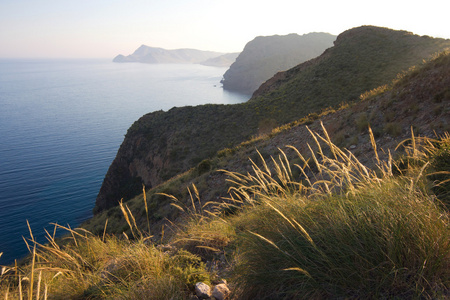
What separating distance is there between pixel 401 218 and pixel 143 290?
265 centimetres

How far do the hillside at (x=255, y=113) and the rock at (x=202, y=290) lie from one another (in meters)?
25.6

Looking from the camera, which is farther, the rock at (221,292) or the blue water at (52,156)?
the blue water at (52,156)

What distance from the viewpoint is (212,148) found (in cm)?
3002

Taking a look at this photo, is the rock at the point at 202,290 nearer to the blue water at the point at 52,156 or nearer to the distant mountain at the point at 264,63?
the blue water at the point at 52,156

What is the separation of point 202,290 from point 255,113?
3079cm

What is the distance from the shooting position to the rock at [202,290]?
2.89 m

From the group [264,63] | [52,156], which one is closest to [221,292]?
[52,156]

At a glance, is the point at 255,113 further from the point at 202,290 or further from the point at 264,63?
the point at 264,63

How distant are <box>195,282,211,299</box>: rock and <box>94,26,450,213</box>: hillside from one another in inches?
1007

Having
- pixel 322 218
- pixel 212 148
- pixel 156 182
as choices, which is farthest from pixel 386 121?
pixel 156 182

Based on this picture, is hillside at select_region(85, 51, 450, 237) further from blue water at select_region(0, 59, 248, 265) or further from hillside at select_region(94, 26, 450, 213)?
blue water at select_region(0, 59, 248, 265)

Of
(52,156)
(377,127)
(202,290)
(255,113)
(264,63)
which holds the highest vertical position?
(264,63)

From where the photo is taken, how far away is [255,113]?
32750mm

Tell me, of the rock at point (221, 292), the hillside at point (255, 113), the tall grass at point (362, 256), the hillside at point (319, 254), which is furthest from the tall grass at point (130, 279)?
the hillside at point (255, 113)
